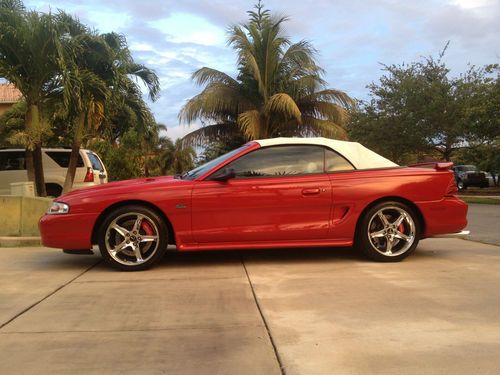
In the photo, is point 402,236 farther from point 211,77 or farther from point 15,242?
point 211,77

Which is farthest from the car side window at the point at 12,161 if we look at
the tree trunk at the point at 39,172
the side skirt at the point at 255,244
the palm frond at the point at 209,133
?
the side skirt at the point at 255,244

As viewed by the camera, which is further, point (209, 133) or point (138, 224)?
point (209, 133)

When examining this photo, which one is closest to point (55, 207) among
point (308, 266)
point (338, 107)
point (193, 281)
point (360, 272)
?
point (193, 281)

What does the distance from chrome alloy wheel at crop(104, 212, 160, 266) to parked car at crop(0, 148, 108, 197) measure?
767 cm

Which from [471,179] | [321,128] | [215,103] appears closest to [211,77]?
[215,103]

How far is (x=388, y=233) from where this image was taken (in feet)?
21.7

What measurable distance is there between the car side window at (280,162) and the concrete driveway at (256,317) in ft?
3.76

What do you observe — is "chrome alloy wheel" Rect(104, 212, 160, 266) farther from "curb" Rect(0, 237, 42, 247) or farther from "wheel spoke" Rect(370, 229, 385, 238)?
"curb" Rect(0, 237, 42, 247)

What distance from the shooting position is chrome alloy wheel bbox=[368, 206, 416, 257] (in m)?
6.59

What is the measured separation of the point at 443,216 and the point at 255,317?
3.22 m

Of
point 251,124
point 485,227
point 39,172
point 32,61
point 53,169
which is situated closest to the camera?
point 485,227

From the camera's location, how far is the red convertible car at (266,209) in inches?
249

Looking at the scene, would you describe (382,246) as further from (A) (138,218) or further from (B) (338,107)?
(B) (338,107)

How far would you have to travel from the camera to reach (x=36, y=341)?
4020 mm
